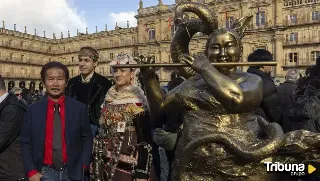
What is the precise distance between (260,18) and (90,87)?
109ft

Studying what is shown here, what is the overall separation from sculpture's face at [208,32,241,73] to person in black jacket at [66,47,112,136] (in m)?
2.05

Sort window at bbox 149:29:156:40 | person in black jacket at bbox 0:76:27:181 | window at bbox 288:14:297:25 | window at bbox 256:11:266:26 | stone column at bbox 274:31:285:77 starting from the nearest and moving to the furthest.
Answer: person in black jacket at bbox 0:76:27:181
stone column at bbox 274:31:285:77
window at bbox 288:14:297:25
window at bbox 256:11:266:26
window at bbox 149:29:156:40

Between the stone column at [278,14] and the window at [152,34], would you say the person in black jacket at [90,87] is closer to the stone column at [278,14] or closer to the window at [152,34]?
the stone column at [278,14]

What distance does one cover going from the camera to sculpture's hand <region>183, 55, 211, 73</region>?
6.70 feet

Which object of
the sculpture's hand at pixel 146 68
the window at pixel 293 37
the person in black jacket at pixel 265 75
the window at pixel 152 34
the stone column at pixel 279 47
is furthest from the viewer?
the window at pixel 152 34

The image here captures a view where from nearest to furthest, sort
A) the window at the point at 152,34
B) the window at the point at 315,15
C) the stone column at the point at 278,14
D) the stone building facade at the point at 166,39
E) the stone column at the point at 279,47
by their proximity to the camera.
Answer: the window at the point at 315,15, the stone column at the point at 279,47, the stone building facade at the point at 166,39, the stone column at the point at 278,14, the window at the point at 152,34

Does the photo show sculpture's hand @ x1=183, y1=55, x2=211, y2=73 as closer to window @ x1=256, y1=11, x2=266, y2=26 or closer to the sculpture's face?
the sculpture's face

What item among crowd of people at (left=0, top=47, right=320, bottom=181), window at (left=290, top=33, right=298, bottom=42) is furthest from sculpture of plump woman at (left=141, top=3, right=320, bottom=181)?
window at (left=290, top=33, right=298, bottom=42)

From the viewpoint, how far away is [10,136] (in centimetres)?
328

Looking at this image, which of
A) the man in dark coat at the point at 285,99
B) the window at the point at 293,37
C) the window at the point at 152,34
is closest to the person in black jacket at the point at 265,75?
the man in dark coat at the point at 285,99

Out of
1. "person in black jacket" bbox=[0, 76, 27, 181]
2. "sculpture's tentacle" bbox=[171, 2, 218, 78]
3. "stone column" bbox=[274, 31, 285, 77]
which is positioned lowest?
"person in black jacket" bbox=[0, 76, 27, 181]

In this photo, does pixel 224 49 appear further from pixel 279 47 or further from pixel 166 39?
pixel 166 39

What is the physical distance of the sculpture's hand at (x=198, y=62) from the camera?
2.04 metres

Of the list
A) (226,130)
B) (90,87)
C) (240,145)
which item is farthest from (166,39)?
(240,145)
